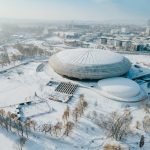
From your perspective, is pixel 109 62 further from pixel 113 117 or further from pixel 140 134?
pixel 140 134

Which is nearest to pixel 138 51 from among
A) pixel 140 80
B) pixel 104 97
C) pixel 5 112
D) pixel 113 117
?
pixel 140 80

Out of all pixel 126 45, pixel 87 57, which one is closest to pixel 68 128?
pixel 87 57

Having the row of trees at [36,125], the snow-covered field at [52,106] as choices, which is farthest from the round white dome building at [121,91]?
the row of trees at [36,125]

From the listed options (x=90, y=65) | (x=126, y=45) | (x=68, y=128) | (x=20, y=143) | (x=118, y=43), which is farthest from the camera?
(x=118, y=43)

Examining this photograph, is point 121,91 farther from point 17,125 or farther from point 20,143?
point 20,143

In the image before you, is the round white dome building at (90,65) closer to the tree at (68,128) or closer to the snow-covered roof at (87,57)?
the snow-covered roof at (87,57)

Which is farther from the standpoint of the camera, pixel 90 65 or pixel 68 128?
pixel 90 65
